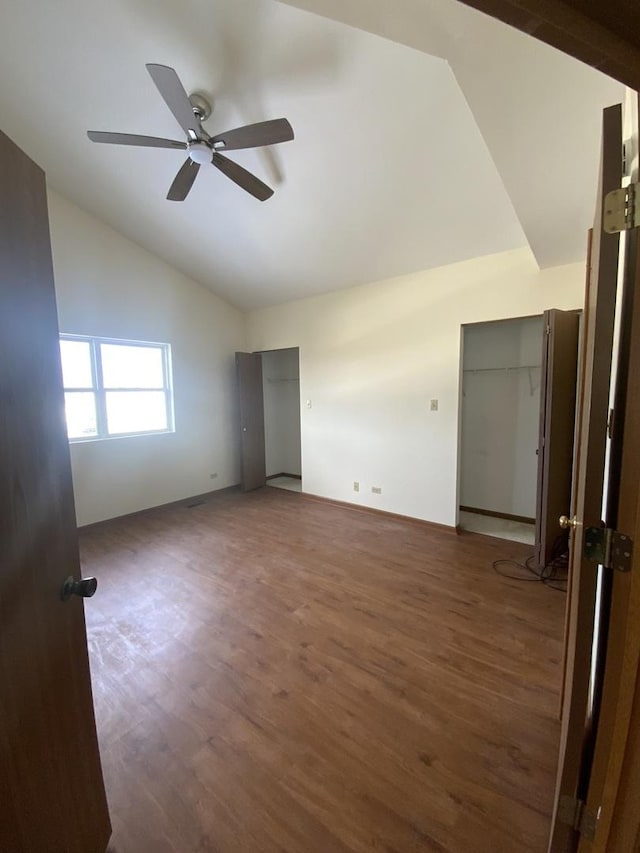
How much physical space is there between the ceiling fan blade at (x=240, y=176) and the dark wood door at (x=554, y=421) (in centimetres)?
233

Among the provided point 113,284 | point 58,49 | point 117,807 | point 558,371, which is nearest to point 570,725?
point 117,807

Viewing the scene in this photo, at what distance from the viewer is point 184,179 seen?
7.48 feet

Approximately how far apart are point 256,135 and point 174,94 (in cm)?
43

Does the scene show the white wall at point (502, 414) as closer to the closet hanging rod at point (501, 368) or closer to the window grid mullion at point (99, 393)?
the closet hanging rod at point (501, 368)

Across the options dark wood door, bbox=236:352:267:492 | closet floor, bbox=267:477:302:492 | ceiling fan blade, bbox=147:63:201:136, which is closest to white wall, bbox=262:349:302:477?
closet floor, bbox=267:477:302:492

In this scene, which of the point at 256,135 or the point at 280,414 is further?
the point at 280,414

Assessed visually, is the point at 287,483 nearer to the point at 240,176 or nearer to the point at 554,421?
the point at 554,421

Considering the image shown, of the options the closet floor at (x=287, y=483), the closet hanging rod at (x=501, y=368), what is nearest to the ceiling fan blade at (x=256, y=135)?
the closet hanging rod at (x=501, y=368)

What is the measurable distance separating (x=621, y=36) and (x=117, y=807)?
2386mm

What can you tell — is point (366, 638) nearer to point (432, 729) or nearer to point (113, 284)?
point (432, 729)

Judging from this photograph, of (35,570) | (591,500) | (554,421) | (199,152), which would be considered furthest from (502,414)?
(35,570)

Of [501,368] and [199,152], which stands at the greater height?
[199,152]

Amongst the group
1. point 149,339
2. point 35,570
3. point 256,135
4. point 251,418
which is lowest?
point 35,570

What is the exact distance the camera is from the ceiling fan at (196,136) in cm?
165
